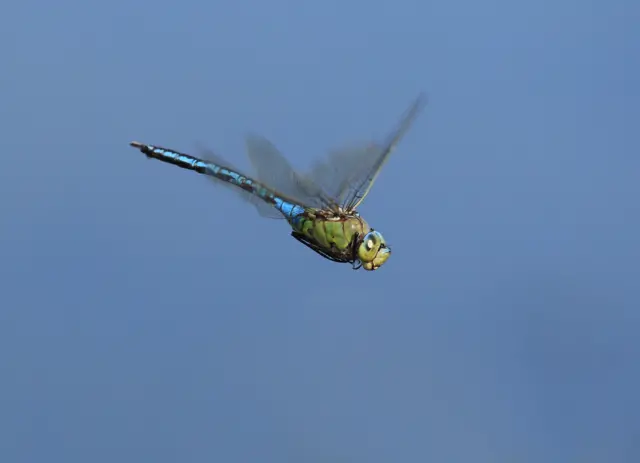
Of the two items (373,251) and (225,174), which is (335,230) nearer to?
(373,251)

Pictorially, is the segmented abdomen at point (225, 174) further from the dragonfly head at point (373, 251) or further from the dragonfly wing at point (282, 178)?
the dragonfly head at point (373, 251)

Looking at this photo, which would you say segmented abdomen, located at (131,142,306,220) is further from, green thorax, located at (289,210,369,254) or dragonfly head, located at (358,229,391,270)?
dragonfly head, located at (358,229,391,270)

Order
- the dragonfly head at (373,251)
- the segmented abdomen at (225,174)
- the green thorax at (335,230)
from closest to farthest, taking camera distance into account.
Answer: the dragonfly head at (373,251)
the green thorax at (335,230)
the segmented abdomen at (225,174)

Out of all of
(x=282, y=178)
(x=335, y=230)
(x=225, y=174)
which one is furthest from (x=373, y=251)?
(x=225, y=174)

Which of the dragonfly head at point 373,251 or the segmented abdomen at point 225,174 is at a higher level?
the segmented abdomen at point 225,174

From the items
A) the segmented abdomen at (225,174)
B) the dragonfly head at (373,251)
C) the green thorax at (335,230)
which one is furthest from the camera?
the segmented abdomen at (225,174)

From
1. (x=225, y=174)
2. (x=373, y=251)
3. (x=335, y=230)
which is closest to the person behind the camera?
(x=373, y=251)
